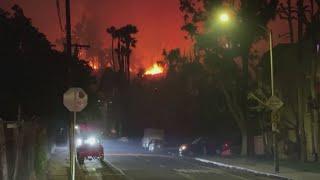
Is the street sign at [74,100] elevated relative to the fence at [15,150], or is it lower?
elevated

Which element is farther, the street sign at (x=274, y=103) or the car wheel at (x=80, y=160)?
the car wheel at (x=80, y=160)

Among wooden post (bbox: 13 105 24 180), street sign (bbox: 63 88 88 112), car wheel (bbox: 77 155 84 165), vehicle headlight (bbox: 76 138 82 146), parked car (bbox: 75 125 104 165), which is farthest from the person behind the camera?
vehicle headlight (bbox: 76 138 82 146)

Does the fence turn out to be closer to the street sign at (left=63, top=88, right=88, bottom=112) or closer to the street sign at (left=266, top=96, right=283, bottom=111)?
the street sign at (left=63, top=88, right=88, bottom=112)

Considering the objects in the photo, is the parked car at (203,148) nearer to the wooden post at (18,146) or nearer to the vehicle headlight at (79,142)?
the vehicle headlight at (79,142)

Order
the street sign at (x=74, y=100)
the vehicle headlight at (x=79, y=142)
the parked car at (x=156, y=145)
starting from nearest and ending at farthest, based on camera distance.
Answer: the street sign at (x=74, y=100) < the vehicle headlight at (x=79, y=142) < the parked car at (x=156, y=145)

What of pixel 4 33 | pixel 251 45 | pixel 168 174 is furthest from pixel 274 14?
pixel 4 33

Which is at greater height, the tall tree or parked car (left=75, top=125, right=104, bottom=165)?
the tall tree

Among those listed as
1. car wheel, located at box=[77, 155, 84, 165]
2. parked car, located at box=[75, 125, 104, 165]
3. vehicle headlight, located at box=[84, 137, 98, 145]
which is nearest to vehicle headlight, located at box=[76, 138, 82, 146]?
parked car, located at box=[75, 125, 104, 165]

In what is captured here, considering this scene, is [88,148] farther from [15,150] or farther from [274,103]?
[15,150]

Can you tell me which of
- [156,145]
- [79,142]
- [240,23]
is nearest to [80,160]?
[79,142]

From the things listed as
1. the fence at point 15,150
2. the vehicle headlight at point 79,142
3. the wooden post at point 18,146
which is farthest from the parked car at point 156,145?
the wooden post at point 18,146

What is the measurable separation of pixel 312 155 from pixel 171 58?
47.0 ft

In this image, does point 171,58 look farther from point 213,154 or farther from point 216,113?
point 216,113

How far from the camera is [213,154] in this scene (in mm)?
57688
